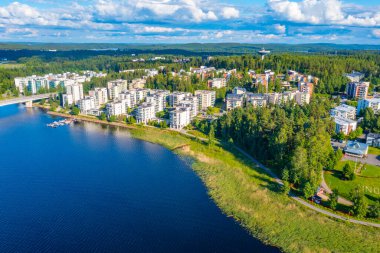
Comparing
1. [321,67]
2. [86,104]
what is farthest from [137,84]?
[321,67]

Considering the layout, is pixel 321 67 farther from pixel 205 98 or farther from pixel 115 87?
pixel 115 87

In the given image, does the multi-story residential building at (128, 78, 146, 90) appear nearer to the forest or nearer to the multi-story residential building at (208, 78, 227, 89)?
the forest

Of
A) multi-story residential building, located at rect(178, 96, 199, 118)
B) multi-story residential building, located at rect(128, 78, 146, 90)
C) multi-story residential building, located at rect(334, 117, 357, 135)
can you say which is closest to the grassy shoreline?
multi-story residential building, located at rect(334, 117, 357, 135)

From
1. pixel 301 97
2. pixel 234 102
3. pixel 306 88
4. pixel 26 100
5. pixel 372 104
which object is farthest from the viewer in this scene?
pixel 26 100

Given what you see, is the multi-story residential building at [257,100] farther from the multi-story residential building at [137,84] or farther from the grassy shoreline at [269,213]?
the multi-story residential building at [137,84]

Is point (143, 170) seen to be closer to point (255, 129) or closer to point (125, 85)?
point (255, 129)

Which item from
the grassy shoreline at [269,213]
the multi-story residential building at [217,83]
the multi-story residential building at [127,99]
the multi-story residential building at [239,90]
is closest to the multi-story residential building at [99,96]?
the multi-story residential building at [127,99]
